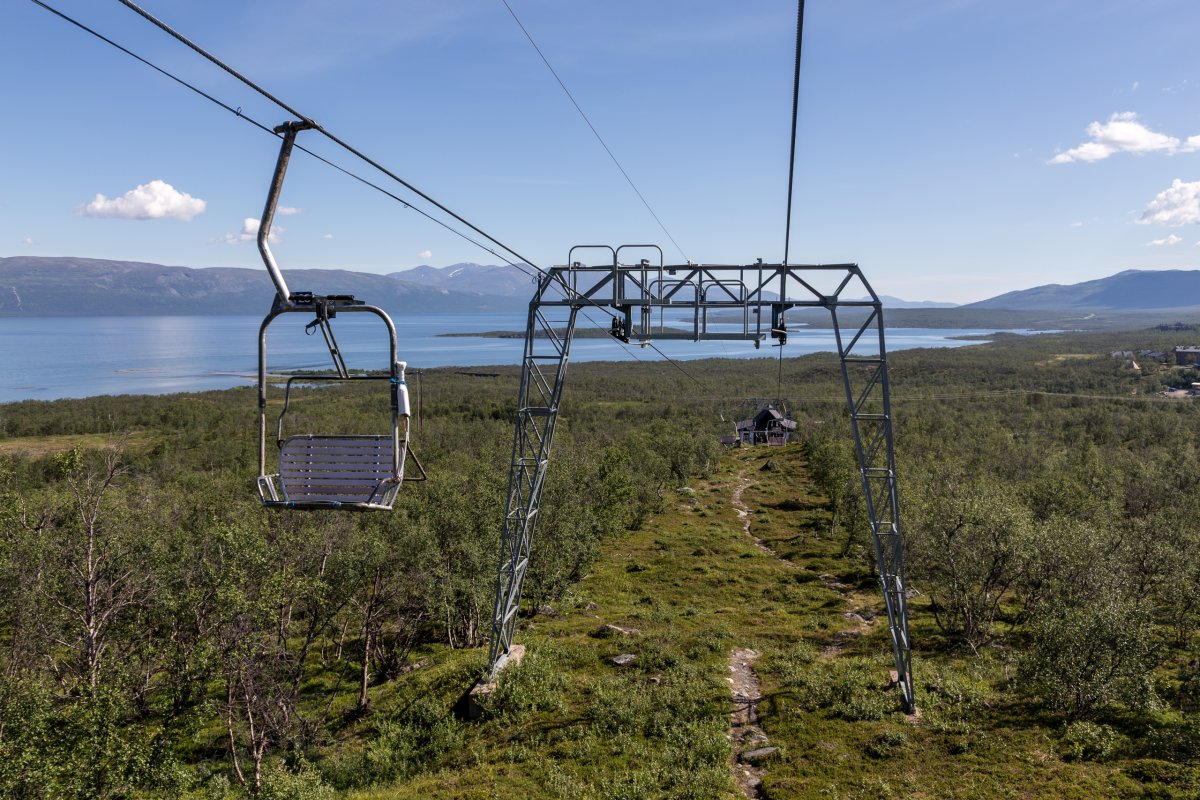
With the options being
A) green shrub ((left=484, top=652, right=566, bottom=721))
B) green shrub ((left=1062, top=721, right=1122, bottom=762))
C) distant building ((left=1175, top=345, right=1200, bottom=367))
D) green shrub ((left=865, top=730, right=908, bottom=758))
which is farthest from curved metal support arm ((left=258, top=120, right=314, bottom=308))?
distant building ((left=1175, top=345, right=1200, bottom=367))

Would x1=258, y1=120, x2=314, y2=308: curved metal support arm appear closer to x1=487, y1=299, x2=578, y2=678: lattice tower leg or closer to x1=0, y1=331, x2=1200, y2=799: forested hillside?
x1=487, y1=299, x2=578, y2=678: lattice tower leg

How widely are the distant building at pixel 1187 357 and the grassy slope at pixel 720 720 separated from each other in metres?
174

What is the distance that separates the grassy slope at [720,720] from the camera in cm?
1639

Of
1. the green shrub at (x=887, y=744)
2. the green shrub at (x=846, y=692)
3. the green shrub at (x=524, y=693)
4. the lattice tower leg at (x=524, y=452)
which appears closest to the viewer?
the green shrub at (x=887, y=744)

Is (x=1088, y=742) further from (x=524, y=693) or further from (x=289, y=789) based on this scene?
(x=289, y=789)

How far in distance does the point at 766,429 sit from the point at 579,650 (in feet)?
269

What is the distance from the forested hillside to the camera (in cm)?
1672

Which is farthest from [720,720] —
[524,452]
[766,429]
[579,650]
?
[766,429]

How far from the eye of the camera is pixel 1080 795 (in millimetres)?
15367

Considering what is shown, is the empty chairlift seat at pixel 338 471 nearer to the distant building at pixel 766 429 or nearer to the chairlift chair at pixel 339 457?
the chairlift chair at pixel 339 457

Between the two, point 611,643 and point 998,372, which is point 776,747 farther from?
point 998,372

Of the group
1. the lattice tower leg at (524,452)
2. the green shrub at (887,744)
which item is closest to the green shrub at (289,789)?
the lattice tower leg at (524,452)

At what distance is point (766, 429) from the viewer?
10394 cm

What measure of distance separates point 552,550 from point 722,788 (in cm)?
1903
